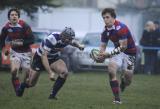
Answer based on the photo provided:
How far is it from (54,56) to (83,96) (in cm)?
192

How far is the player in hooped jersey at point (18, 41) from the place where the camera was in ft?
53.2

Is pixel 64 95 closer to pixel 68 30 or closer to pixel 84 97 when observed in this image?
pixel 84 97

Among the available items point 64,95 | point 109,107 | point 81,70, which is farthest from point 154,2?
point 109,107

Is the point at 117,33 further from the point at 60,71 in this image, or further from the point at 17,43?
the point at 17,43

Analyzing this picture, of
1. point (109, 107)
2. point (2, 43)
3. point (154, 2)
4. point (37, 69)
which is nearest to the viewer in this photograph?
point (109, 107)

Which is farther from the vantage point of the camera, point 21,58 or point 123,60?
point 21,58

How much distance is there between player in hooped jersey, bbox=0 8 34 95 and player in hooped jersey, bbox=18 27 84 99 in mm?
585

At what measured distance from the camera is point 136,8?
4397 centimetres

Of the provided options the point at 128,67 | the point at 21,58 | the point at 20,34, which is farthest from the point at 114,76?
the point at 20,34

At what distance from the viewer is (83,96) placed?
1683 centimetres

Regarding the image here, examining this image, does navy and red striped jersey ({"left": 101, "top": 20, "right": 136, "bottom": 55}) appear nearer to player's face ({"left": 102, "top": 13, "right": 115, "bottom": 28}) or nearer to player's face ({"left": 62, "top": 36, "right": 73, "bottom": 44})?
player's face ({"left": 102, "top": 13, "right": 115, "bottom": 28})

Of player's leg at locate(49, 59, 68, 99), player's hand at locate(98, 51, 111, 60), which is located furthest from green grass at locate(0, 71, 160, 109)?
player's hand at locate(98, 51, 111, 60)

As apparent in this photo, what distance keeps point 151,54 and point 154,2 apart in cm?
1574

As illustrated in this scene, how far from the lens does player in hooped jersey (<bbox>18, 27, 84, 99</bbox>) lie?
14672 mm
